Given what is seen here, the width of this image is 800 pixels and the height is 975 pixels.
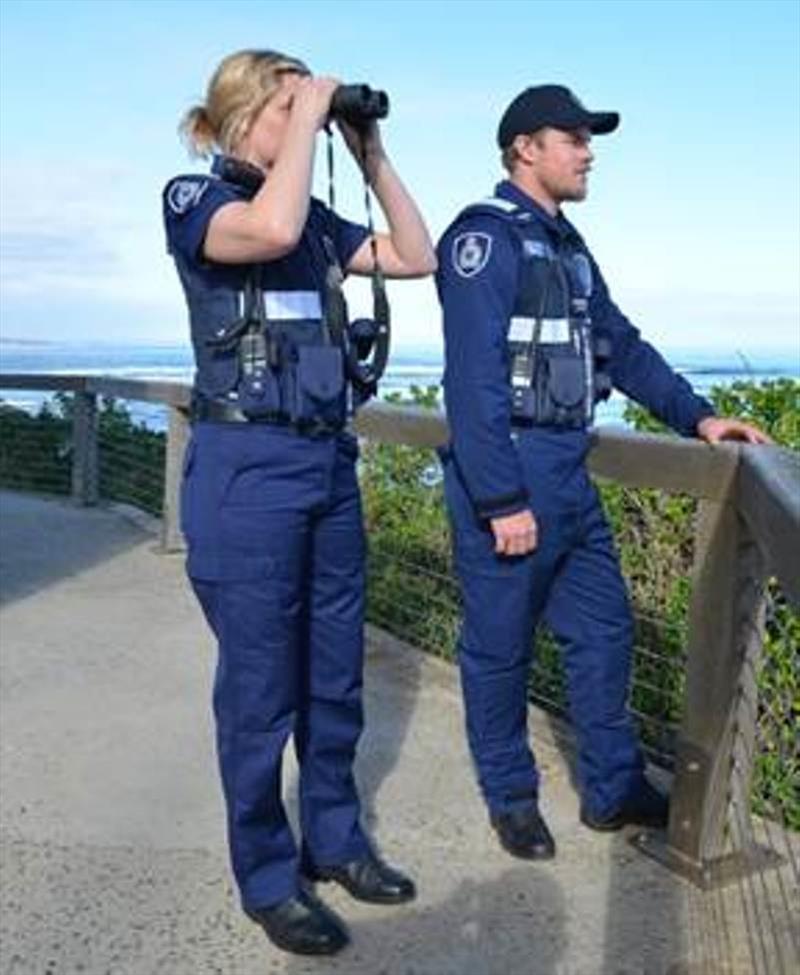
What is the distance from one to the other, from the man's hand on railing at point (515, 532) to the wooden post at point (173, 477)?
4.50 m

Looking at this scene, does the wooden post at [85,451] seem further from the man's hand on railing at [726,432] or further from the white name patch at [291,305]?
the white name patch at [291,305]

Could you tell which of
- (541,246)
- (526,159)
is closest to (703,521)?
(541,246)

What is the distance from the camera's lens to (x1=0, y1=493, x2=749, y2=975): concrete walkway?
10.5 ft

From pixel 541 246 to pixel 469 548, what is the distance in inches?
31.0

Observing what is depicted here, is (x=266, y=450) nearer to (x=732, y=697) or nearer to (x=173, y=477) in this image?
(x=732, y=697)

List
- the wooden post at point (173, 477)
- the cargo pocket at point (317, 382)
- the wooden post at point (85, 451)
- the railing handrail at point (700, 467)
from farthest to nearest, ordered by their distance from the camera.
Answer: the wooden post at point (85, 451) < the wooden post at point (173, 477) < the cargo pocket at point (317, 382) < the railing handrail at point (700, 467)

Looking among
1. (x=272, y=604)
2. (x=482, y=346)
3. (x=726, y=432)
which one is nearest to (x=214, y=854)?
(x=272, y=604)

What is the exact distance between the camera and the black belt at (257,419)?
10.3 ft

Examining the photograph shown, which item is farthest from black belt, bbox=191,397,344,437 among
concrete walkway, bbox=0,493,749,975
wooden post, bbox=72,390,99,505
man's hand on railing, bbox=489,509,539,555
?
wooden post, bbox=72,390,99,505

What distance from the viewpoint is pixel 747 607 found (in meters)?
3.51

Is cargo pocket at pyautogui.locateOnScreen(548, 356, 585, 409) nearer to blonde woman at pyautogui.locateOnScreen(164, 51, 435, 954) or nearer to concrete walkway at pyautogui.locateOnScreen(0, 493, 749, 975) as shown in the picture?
blonde woman at pyautogui.locateOnScreen(164, 51, 435, 954)

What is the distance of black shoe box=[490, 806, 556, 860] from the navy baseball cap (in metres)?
1.75

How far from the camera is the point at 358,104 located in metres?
3.09

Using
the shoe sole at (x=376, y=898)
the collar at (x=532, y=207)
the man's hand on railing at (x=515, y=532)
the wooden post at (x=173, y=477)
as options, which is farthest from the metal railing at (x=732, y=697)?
the wooden post at (x=173, y=477)
